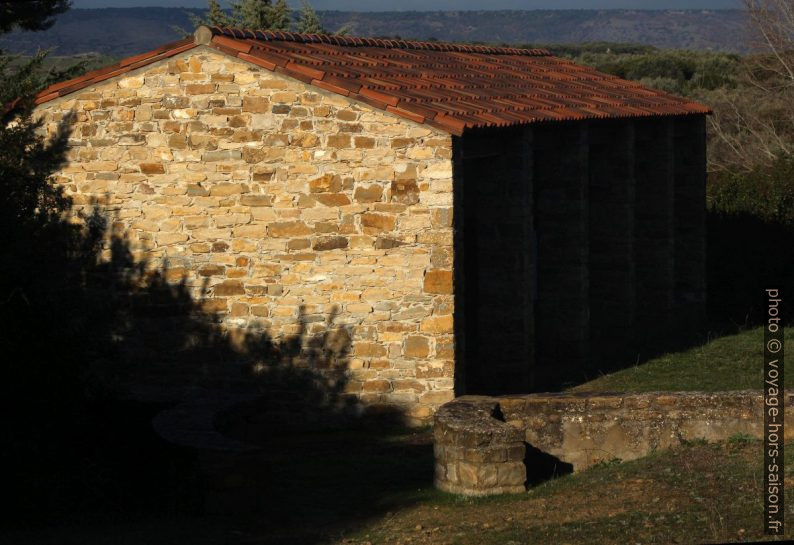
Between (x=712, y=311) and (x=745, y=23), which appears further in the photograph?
(x=745, y=23)

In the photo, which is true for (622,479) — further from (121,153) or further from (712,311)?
(712,311)

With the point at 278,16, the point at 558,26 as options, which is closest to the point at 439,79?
the point at 278,16

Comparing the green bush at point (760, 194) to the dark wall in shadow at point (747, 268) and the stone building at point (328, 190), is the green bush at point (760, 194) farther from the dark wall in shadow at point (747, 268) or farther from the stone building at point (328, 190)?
the stone building at point (328, 190)

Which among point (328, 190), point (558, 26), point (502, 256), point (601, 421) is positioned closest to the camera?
point (601, 421)

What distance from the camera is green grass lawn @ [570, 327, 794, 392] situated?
14.5m

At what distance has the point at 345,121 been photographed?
40.8ft

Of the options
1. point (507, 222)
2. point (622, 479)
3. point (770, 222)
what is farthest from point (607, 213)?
point (622, 479)

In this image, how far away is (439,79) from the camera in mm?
14711

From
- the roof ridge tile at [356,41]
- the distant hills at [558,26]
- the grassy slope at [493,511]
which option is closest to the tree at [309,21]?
the roof ridge tile at [356,41]

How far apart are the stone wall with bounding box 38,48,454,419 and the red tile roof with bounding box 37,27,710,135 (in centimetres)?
15

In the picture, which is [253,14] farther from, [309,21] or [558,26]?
[558,26]

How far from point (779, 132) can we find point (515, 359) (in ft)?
61.8

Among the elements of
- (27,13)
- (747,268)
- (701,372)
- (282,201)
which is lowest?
(701,372)

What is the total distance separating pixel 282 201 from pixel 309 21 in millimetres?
15312
